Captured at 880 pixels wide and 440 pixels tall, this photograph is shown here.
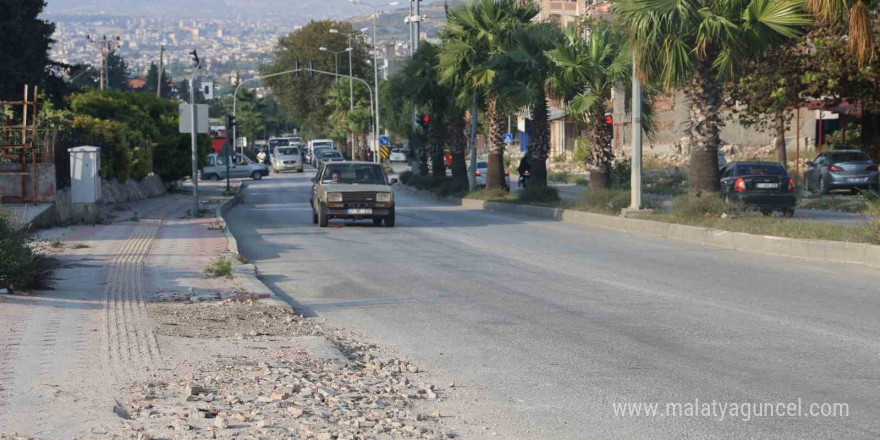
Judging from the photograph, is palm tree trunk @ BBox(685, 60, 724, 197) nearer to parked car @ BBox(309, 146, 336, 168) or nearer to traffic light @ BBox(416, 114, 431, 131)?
traffic light @ BBox(416, 114, 431, 131)

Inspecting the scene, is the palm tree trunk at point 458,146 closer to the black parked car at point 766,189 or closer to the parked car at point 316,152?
the black parked car at point 766,189

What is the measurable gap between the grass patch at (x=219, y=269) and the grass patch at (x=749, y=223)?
9271 millimetres

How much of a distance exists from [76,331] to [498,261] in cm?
837

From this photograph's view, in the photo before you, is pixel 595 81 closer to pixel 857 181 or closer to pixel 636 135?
pixel 636 135

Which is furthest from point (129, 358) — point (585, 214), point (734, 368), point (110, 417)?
point (585, 214)

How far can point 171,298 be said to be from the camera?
39.8 ft

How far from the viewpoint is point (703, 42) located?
70.0 feet

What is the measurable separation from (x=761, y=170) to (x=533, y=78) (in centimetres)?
870

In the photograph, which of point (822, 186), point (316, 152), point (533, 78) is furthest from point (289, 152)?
point (822, 186)

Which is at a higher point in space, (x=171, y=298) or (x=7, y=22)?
(x=7, y=22)

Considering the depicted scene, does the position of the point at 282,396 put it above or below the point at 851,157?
below

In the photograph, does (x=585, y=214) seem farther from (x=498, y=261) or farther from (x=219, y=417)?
(x=219, y=417)

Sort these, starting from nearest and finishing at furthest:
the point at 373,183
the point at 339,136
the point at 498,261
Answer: the point at 498,261 → the point at 373,183 → the point at 339,136

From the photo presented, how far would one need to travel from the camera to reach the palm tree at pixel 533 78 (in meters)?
32.2
